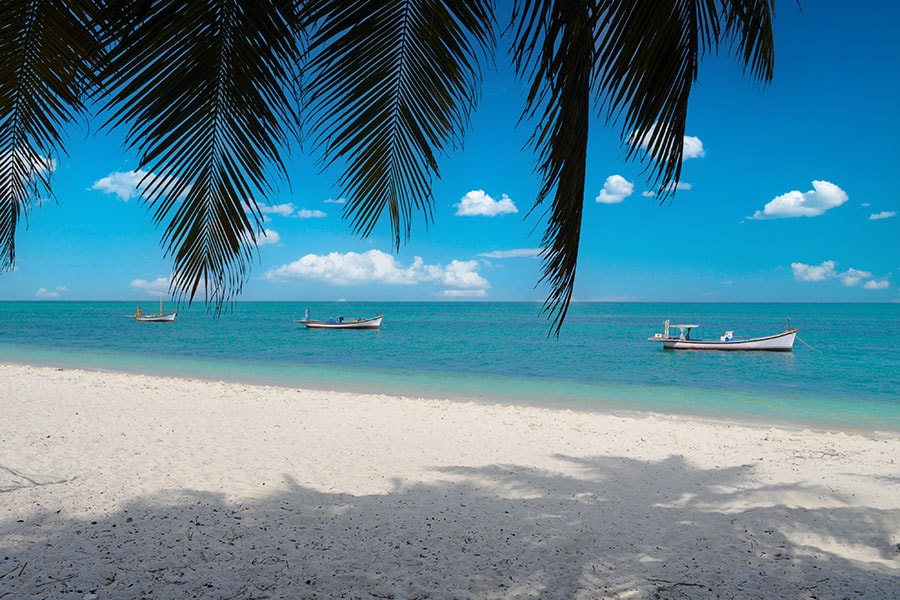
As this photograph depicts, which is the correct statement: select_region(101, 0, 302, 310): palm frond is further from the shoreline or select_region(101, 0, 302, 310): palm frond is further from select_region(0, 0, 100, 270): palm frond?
the shoreline

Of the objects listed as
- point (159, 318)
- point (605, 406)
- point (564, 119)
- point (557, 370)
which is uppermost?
point (564, 119)

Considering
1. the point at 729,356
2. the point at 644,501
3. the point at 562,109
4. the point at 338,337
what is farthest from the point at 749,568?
the point at 338,337

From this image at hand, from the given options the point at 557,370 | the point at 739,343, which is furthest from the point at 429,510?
A: the point at 739,343

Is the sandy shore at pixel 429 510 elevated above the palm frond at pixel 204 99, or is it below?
below

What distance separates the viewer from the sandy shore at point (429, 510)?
3.62 m

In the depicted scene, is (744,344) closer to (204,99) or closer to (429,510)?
(429,510)

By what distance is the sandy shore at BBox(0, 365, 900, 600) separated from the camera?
3.62 m

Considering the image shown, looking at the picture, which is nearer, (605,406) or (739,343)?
(605,406)

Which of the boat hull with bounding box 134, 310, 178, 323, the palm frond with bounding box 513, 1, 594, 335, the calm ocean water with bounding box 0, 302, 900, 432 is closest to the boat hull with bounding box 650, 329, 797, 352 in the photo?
the calm ocean water with bounding box 0, 302, 900, 432

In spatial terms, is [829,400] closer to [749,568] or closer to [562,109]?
[749,568]

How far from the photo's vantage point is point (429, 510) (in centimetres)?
500

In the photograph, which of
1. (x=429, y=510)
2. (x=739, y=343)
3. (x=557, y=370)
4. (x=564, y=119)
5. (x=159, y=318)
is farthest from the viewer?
(x=159, y=318)

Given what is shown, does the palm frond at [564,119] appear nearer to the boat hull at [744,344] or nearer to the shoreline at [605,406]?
the shoreline at [605,406]

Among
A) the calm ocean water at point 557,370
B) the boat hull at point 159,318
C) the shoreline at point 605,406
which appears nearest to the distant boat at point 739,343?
the calm ocean water at point 557,370
